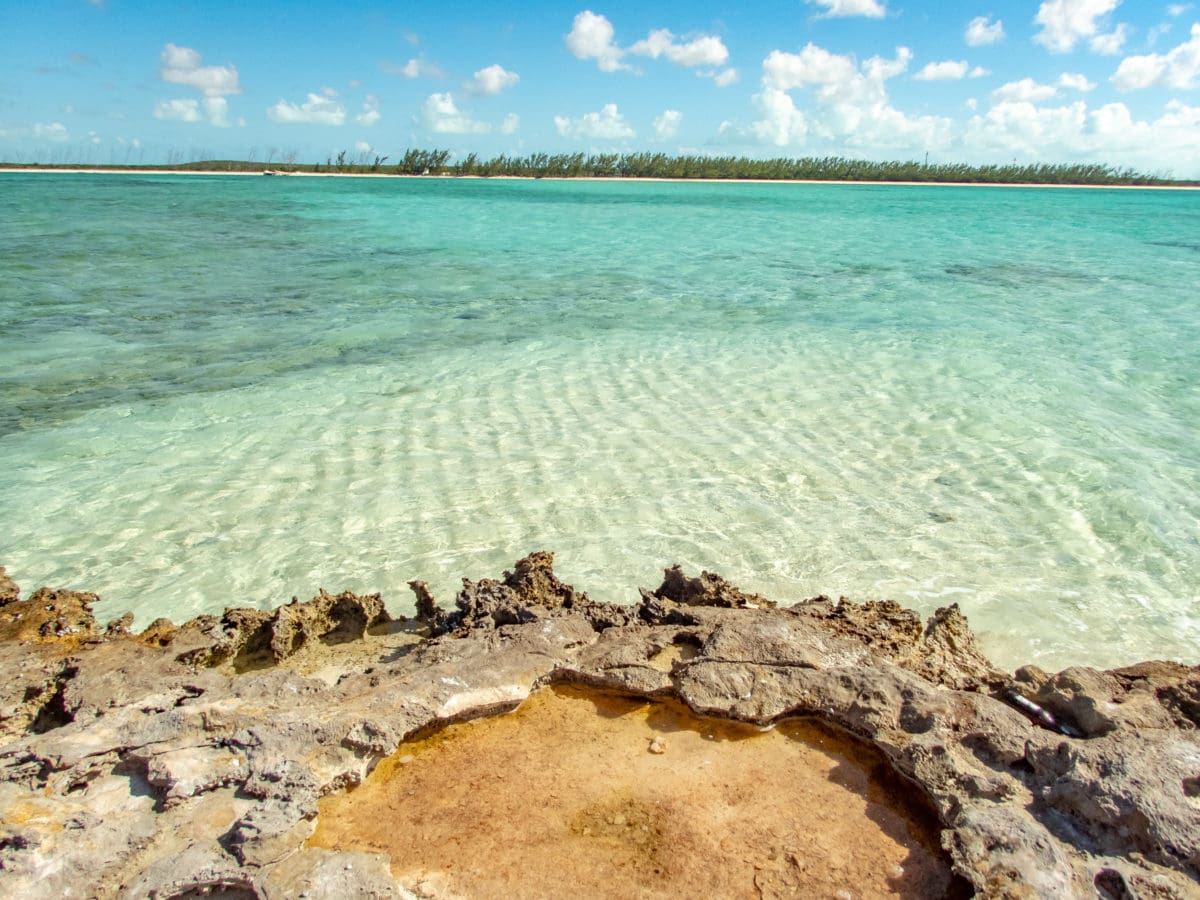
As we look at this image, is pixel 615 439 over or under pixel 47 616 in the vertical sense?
under

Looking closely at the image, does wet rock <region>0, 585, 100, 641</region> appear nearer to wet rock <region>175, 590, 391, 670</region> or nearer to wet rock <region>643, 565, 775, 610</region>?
wet rock <region>175, 590, 391, 670</region>

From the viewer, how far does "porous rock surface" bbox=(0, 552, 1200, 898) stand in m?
1.86

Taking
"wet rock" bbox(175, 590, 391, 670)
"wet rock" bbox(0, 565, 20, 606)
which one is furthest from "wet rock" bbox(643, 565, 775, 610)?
"wet rock" bbox(0, 565, 20, 606)

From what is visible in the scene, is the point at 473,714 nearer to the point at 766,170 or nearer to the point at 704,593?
the point at 704,593

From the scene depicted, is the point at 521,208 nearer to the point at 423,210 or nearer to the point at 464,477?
the point at 423,210

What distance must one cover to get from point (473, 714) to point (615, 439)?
10.3 feet

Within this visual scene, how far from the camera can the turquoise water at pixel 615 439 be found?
3.79 m

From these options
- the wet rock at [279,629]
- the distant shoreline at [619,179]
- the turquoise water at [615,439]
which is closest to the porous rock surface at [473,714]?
the wet rock at [279,629]

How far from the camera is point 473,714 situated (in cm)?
246

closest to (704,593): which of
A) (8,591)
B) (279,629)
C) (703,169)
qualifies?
(279,629)

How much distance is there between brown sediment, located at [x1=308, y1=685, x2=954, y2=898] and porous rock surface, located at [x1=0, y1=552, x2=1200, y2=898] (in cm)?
8

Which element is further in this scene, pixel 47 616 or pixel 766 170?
pixel 766 170

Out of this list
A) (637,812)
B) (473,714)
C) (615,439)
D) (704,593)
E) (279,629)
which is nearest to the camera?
(637,812)

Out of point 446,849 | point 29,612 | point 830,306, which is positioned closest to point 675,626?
point 446,849
